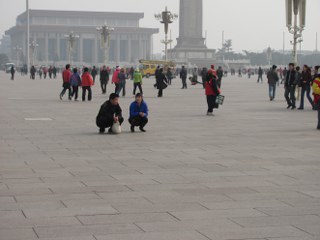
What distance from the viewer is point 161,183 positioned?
8.70 meters

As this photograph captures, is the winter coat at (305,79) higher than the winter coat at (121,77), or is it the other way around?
the winter coat at (305,79)

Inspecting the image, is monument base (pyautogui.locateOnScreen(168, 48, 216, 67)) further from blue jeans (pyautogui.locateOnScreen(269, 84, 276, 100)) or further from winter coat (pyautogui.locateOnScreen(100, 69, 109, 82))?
blue jeans (pyautogui.locateOnScreen(269, 84, 276, 100))

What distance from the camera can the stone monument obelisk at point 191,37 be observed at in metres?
103

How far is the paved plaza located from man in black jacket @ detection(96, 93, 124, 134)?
27 cm

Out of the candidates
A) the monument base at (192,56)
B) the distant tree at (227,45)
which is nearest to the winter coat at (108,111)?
the monument base at (192,56)

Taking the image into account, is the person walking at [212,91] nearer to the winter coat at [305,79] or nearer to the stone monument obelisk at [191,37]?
the winter coat at [305,79]

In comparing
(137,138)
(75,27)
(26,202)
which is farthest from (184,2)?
(26,202)

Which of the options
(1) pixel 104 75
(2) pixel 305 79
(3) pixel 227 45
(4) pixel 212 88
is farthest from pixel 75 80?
(3) pixel 227 45

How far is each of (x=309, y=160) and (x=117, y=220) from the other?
15.6ft

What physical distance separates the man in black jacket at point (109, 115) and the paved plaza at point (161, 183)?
274mm

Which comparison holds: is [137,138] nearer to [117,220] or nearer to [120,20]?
[117,220]

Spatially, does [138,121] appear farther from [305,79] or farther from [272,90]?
[272,90]

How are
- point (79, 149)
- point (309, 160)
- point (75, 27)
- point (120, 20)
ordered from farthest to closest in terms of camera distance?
point (120, 20) < point (75, 27) < point (79, 149) < point (309, 160)

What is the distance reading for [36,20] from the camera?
165m
